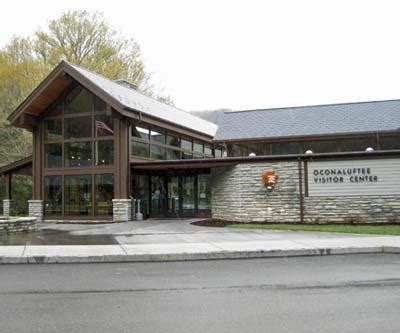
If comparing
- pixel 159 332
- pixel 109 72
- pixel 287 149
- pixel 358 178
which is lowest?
pixel 159 332

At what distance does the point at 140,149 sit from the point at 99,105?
2818 millimetres

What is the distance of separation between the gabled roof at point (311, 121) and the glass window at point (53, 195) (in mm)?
8284

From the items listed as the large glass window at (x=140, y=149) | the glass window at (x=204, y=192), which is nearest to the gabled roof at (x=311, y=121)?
the glass window at (x=204, y=192)

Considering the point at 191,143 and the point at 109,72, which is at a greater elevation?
the point at 109,72

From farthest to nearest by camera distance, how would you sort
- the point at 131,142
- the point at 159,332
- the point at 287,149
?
the point at 287,149 < the point at 131,142 < the point at 159,332

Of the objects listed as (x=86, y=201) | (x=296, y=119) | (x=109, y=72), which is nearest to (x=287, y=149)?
(x=296, y=119)

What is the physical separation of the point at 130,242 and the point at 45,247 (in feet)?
7.74

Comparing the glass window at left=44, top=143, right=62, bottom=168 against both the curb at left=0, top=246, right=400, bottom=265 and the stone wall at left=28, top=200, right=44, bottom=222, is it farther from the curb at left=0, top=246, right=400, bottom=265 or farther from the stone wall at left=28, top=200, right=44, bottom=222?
the curb at left=0, top=246, right=400, bottom=265

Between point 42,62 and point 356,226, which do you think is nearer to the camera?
point 356,226

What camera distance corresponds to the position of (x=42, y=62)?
36031 millimetres

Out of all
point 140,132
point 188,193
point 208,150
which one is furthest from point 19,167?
point 208,150

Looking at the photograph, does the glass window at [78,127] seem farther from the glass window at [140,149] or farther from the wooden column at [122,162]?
the glass window at [140,149]

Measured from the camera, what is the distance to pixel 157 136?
988 inches

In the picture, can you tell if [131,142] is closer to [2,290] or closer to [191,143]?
[191,143]
